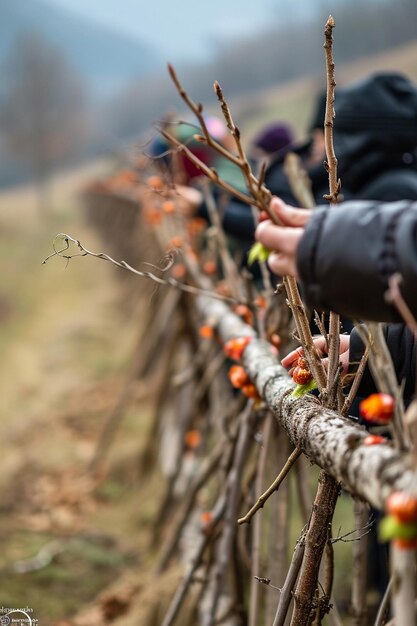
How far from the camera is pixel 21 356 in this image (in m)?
9.56

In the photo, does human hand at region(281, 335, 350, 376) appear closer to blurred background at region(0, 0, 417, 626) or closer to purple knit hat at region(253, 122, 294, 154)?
blurred background at region(0, 0, 417, 626)

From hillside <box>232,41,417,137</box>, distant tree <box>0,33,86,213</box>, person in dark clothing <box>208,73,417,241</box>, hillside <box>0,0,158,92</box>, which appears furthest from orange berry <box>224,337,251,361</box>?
hillside <box>0,0,158,92</box>

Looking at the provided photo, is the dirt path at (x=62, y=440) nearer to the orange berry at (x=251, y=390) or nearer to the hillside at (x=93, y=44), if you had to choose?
the orange berry at (x=251, y=390)

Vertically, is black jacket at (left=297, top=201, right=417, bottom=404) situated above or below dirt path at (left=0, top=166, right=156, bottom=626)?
below

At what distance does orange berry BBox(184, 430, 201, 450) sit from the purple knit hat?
2.27 m

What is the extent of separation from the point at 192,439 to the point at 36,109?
82.1 feet

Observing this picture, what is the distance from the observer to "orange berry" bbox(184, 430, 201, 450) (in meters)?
3.87

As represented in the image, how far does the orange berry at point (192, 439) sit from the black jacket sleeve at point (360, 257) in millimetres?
3021

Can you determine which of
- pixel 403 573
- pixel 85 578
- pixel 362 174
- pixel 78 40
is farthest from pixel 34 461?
pixel 78 40

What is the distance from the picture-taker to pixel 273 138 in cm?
496

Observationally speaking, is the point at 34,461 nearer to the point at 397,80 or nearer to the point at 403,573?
the point at 397,80

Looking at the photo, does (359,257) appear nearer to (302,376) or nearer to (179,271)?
(302,376)

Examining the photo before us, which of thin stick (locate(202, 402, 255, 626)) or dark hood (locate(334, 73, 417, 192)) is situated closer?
thin stick (locate(202, 402, 255, 626))

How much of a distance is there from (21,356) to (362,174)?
25.5ft
